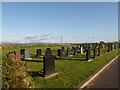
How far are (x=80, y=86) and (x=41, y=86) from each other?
174 cm

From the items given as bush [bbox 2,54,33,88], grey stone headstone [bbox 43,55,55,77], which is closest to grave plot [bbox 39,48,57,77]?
grey stone headstone [bbox 43,55,55,77]

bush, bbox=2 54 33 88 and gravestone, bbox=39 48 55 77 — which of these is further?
gravestone, bbox=39 48 55 77

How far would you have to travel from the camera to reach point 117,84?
11.1m

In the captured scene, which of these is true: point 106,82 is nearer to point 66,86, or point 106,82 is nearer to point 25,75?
point 66,86

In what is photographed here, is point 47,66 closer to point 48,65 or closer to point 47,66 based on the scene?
point 47,66

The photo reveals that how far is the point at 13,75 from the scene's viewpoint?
25.1 feet

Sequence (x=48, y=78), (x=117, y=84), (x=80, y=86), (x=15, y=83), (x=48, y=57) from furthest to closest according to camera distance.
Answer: (x=48, y=57) → (x=48, y=78) → (x=117, y=84) → (x=80, y=86) → (x=15, y=83)

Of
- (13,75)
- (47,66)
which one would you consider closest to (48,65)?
(47,66)

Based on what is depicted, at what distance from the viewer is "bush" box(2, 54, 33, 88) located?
7.64m

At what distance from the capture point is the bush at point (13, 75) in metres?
7.64

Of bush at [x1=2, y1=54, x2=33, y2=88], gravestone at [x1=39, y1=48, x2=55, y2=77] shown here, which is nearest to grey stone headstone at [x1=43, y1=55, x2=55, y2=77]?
A: gravestone at [x1=39, y1=48, x2=55, y2=77]

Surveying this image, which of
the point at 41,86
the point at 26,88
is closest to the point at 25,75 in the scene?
the point at 26,88

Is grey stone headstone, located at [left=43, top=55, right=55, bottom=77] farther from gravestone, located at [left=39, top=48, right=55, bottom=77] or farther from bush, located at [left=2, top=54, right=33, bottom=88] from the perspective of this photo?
bush, located at [left=2, top=54, right=33, bottom=88]

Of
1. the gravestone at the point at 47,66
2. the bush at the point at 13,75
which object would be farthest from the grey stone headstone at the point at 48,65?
the bush at the point at 13,75
